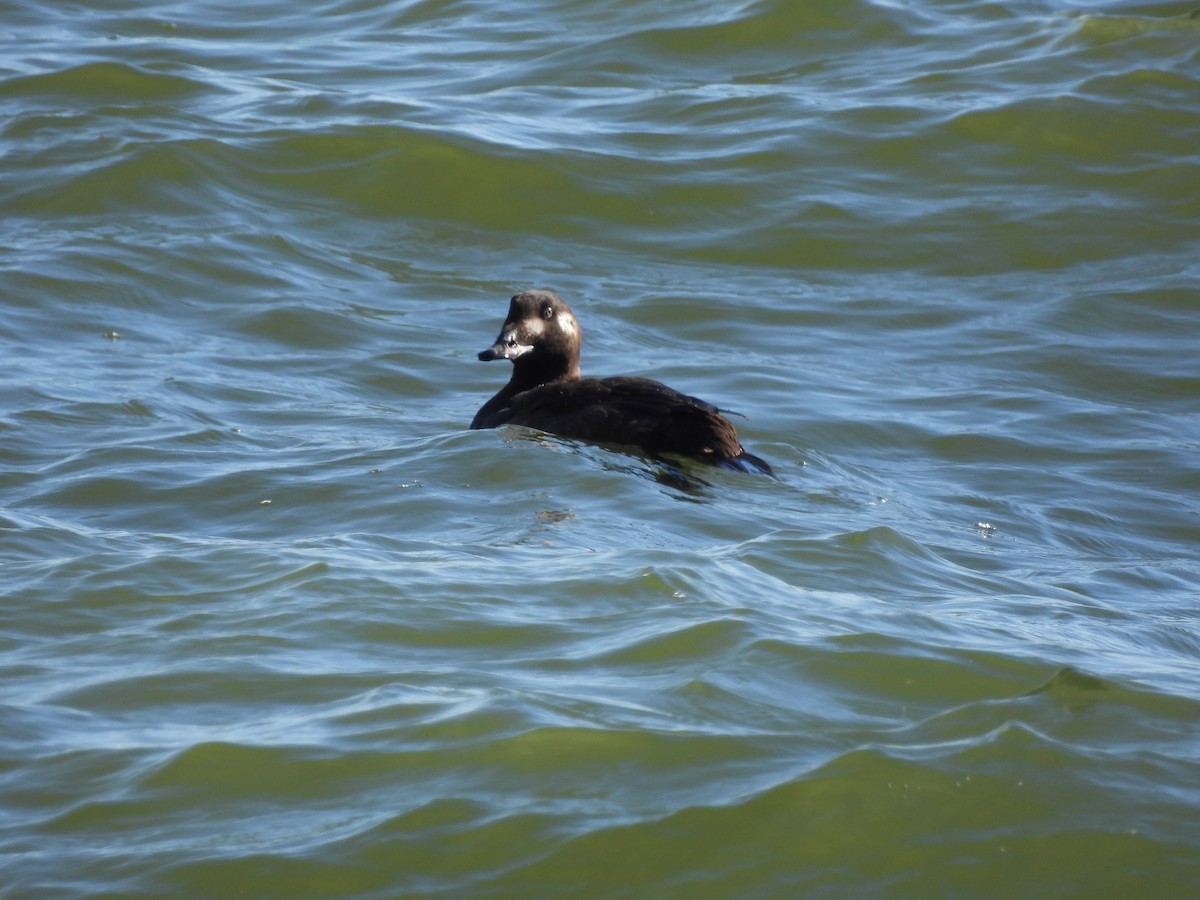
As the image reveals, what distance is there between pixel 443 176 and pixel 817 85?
3826mm

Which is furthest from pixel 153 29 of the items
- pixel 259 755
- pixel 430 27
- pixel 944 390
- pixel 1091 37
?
pixel 259 755

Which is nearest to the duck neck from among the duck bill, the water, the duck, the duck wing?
the duck

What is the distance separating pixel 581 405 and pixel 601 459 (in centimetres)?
53

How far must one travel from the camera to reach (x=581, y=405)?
328 inches

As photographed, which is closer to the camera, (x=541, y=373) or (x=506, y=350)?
(x=506, y=350)

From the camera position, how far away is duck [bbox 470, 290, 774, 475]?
7879 millimetres

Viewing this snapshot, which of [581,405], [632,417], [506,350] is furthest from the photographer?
[506,350]

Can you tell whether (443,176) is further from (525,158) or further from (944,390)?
(944,390)

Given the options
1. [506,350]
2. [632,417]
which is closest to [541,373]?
[506,350]

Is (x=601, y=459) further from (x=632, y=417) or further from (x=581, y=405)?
(x=581, y=405)

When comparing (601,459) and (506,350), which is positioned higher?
(506,350)

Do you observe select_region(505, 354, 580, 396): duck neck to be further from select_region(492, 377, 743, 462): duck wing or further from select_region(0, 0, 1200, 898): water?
select_region(492, 377, 743, 462): duck wing

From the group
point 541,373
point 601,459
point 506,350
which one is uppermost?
point 506,350

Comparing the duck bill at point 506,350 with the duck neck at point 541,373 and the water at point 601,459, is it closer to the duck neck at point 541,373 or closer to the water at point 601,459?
the duck neck at point 541,373
